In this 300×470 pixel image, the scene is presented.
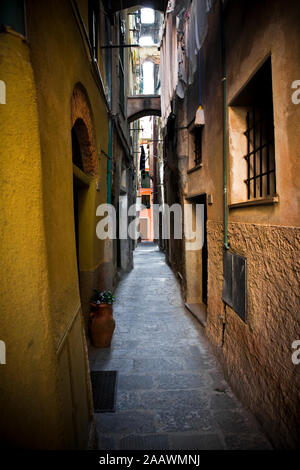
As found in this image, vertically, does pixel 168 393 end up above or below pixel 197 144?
below

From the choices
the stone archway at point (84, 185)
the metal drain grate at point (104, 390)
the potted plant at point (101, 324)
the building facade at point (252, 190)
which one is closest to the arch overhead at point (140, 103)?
the building facade at point (252, 190)

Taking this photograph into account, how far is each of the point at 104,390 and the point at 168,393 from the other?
2.81 ft

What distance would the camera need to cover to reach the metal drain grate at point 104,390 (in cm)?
325

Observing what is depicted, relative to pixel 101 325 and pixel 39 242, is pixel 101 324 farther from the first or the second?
pixel 39 242

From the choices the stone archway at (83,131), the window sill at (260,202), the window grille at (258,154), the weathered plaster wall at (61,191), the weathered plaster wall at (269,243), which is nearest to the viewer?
the weathered plaster wall at (61,191)

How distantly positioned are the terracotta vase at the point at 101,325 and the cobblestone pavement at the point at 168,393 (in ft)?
0.51

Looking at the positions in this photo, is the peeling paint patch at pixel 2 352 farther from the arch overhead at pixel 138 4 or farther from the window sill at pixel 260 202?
the arch overhead at pixel 138 4

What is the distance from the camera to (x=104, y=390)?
359 centimetres

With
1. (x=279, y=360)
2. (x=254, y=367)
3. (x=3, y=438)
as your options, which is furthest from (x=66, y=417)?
(x=254, y=367)

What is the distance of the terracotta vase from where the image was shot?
469cm

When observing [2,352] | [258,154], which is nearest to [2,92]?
[2,352]
